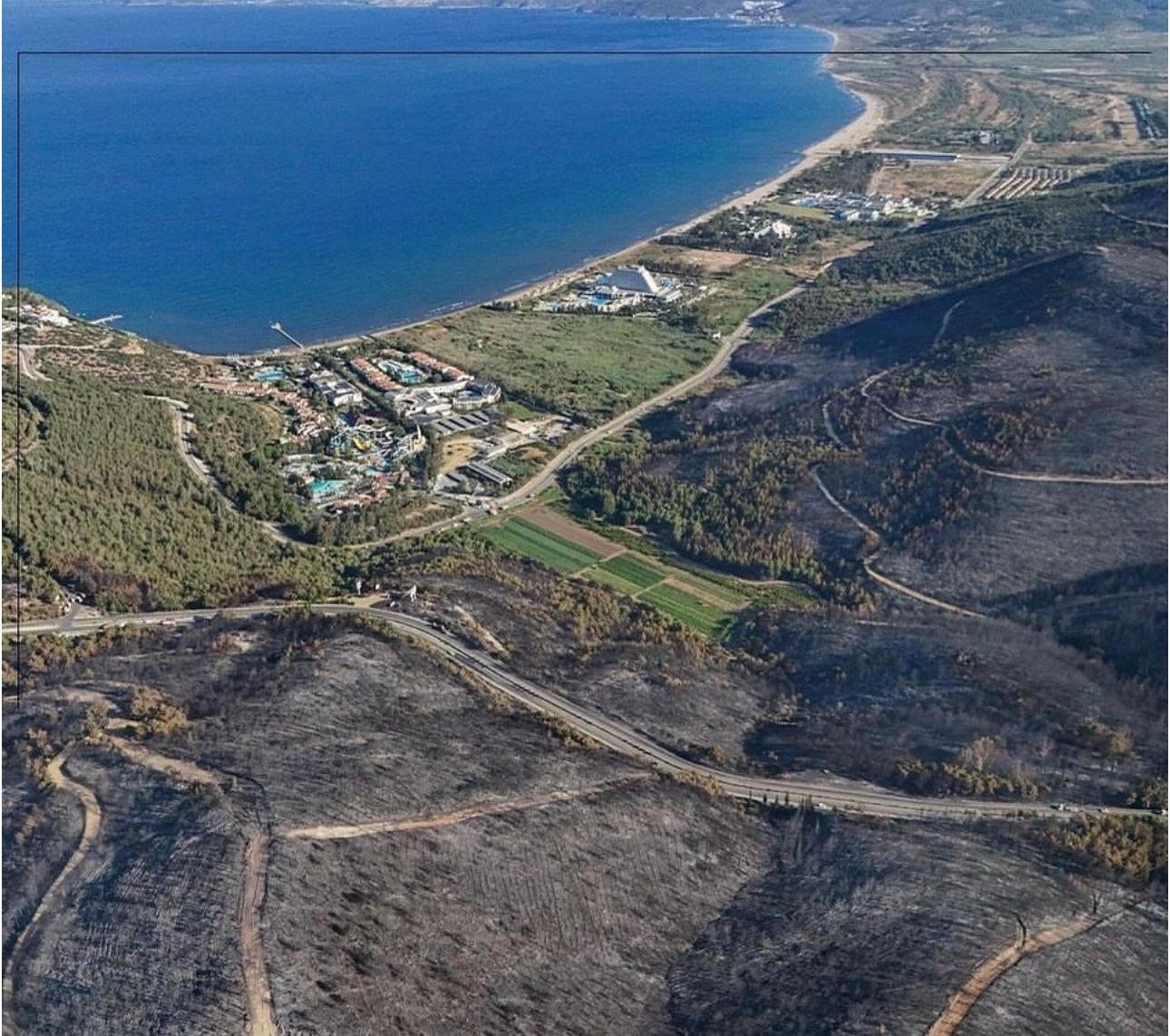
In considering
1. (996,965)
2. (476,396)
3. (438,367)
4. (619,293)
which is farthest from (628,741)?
(619,293)

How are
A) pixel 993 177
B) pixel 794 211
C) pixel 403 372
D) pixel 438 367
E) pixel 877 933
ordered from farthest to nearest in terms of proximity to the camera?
pixel 993 177
pixel 794 211
pixel 438 367
pixel 403 372
pixel 877 933

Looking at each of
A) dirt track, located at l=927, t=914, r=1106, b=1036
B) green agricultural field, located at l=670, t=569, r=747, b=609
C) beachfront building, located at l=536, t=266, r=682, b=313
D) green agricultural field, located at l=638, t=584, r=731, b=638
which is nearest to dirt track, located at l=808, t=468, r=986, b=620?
green agricultural field, located at l=670, t=569, r=747, b=609

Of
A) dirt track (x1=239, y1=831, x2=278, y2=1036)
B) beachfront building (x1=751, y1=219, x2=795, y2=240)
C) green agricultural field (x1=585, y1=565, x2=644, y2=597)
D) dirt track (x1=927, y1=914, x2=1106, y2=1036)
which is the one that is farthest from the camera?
beachfront building (x1=751, y1=219, x2=795, y2=240)

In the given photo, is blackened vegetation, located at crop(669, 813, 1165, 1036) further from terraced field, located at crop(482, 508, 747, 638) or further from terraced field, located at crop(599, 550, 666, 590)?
terraced field, located at crop(599, 550, 666, 590)

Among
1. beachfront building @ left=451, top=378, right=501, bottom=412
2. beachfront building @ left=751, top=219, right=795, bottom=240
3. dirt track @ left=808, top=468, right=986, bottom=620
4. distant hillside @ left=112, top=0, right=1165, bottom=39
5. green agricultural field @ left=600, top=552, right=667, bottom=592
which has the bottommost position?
green agricultural field @ left=600, top=552, right=667, bottom=592

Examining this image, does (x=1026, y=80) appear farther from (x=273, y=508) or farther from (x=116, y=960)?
(x=116, y=960)

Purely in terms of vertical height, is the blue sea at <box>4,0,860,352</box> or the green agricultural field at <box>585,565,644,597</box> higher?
the blue sea at <box>4,0,860,352</box>

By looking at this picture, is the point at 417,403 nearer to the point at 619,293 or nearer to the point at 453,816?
the point at 619,293

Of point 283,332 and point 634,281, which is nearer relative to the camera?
point 283,332
